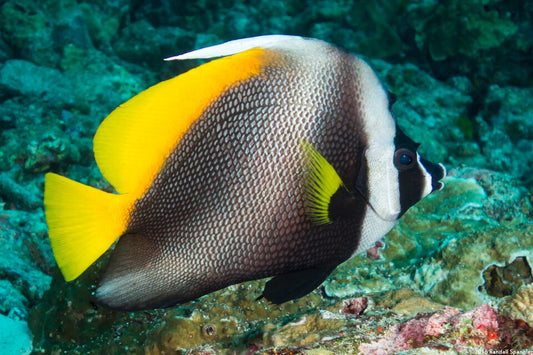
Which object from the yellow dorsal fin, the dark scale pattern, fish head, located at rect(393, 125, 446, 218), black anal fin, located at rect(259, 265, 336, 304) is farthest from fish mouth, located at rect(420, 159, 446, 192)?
the yellow dorsal fin

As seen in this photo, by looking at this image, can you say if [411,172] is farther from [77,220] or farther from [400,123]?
[400,123]

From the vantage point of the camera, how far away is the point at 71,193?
906 millimetres

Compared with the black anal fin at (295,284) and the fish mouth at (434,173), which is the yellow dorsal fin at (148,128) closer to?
the black anal fin at (295,284)

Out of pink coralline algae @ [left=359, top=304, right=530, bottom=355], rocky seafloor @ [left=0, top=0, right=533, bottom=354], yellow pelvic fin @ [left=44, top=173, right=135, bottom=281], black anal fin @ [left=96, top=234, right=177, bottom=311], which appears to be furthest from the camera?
rocky seafloor @ [left=0, top=0, right=533, bottom=354]

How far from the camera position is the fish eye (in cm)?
106

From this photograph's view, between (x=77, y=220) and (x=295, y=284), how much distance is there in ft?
2.03

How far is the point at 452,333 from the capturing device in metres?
1.16

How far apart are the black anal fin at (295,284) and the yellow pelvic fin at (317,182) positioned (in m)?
0.20

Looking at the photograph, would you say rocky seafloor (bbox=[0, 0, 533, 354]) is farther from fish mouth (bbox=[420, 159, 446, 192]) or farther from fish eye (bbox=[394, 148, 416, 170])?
fish eye (bbox=[394, 148, 416, 170])

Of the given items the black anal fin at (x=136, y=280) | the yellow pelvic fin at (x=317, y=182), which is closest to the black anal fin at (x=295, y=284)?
the yellow pelvic fin at (x=317, y=182)

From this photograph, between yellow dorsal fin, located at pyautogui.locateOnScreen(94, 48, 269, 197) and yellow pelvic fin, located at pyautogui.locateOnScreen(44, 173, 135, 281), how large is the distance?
80 millimetres

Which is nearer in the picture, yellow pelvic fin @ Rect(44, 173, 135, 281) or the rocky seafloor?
yellow pelvic fin @ Rect(44, 173, 135, 281)

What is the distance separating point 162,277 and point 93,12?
9.75 metres

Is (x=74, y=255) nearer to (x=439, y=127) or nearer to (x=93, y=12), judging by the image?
(x=439, y=127)
